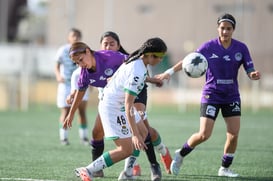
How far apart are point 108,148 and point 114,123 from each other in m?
5.15

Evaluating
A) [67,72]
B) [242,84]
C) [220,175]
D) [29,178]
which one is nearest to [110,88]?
[29,178]

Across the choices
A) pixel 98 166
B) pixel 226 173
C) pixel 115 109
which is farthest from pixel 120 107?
pixel 226 173

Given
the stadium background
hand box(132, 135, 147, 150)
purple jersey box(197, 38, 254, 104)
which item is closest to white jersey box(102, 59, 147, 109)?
hand box(132, 135, 147, 150)

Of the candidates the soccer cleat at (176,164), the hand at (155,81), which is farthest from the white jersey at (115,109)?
the soccer cleat at (176,164)

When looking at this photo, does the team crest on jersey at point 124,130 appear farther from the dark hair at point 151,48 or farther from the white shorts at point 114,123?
the dark hair at point 151,48

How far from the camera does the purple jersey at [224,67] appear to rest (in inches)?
384

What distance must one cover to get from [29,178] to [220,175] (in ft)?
8.82

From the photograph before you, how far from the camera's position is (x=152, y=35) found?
41.8 metres

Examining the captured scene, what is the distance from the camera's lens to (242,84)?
3281cm

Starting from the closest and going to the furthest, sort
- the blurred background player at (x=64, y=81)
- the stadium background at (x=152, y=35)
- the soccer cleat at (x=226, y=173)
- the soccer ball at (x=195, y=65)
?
the soccer ball at (x=195, y=65) → the soccer cleat at (x=226, y=173) → the blurred background player at (x=64, y=81) → the stadium background at (x=152, y=35)

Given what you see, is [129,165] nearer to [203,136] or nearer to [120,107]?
[203,136]

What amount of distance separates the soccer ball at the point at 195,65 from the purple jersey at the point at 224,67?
494 mm

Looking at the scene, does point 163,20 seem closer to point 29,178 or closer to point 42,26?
point 42,26

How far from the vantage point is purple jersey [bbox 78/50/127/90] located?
8664 millimetres
